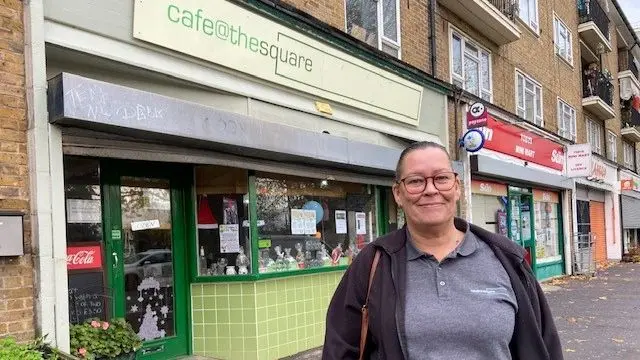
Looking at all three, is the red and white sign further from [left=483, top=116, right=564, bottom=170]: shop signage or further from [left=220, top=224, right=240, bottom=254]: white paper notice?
[left=483, top=116, right=564, bottom=170]: shop signage

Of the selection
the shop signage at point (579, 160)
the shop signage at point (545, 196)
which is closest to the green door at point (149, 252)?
the shop signage at point (545, 196)

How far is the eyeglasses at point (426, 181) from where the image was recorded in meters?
2.15

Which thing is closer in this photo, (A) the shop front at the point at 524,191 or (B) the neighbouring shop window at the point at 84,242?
(B) the neighbouring shop window at the point at 84,242

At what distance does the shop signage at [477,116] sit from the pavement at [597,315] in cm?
362

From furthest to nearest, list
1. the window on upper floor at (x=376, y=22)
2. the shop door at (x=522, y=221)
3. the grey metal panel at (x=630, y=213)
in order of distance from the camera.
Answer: the grey metal panel at (x=630, y=213) → the shop door at (x=522, y=221) → the window on upper floor at (x=376, y=22)

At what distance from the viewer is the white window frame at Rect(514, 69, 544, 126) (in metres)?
14.6

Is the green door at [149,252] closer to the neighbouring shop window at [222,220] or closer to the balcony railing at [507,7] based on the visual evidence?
the neighbouring shop window at [222,220]

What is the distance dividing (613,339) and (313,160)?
464cm

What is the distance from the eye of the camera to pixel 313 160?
7125 mm

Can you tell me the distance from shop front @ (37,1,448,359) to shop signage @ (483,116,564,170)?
14.8 feet

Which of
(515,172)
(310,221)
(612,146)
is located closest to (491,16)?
(515,172)

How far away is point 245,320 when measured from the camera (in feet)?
20.9

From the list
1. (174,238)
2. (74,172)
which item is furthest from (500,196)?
(74,172)

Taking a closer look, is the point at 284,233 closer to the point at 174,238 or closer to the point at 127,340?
the point at 174,238
